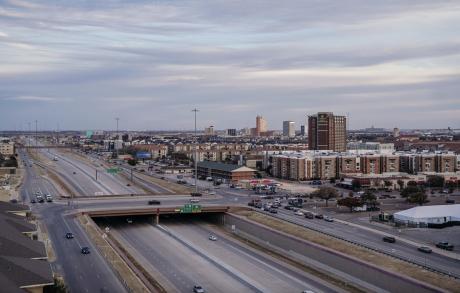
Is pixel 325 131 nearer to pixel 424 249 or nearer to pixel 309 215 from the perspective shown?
pixel 309 215

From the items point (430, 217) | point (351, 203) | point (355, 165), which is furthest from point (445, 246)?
point (355, 165)

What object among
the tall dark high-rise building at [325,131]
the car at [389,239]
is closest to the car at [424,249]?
the car at [389,239]

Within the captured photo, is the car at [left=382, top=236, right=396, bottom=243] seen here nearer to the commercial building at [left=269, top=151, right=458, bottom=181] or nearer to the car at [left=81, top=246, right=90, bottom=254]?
the car at [left=81, top=246, right=90, bottom=254]

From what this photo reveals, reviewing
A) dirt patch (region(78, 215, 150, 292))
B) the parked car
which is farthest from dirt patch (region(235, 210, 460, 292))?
dirt patch (region(78, 215, 150, 292))

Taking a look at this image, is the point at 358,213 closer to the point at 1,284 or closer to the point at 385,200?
the point at 385,200

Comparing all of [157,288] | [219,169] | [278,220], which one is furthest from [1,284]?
[219,169]

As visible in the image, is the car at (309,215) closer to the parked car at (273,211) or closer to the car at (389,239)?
the parked car at (273,211)
